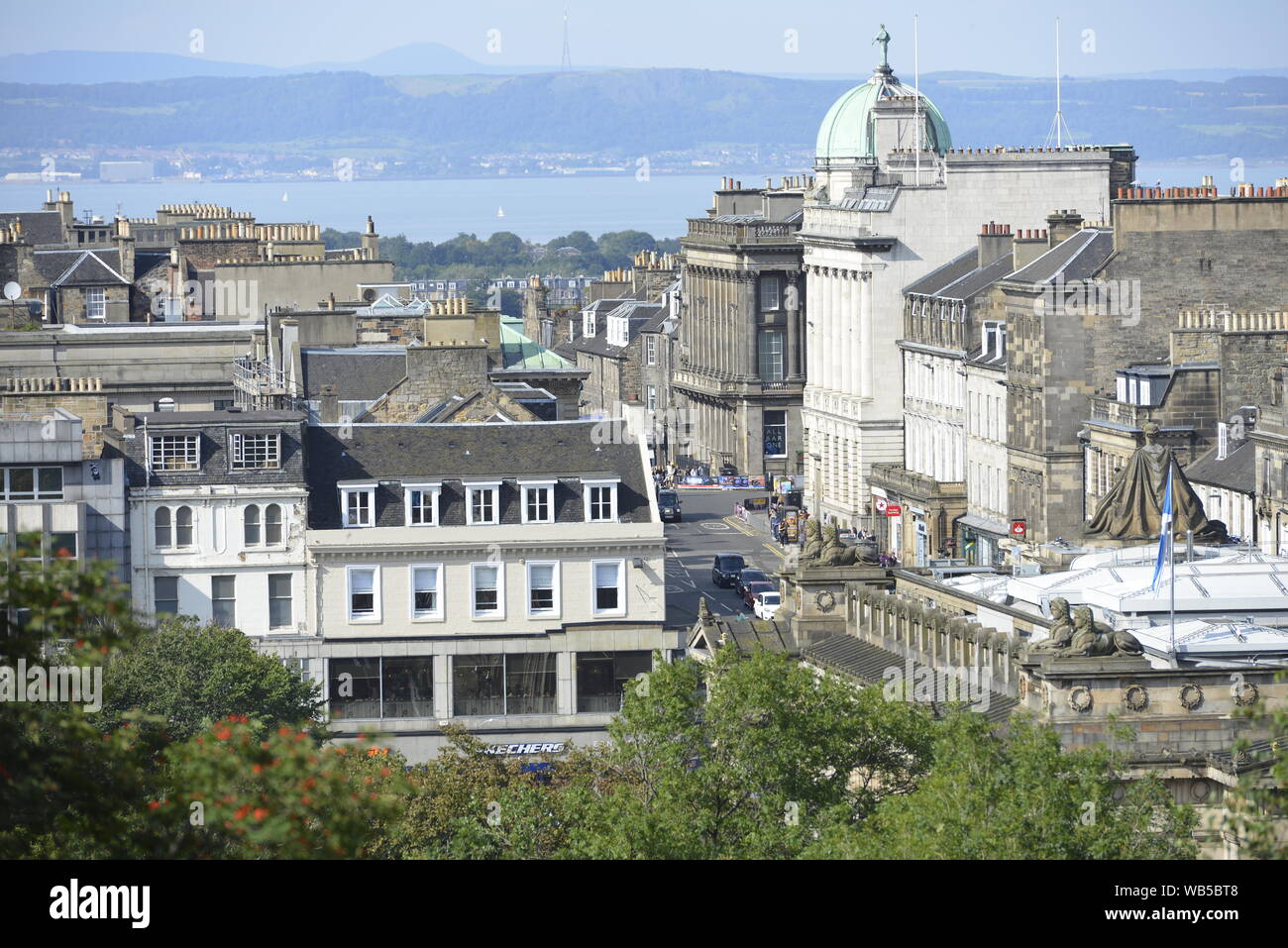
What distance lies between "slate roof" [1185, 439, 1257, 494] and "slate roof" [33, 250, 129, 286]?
220 feet

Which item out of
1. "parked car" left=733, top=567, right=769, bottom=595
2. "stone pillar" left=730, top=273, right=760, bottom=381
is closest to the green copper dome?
"stone pillar" left=730, top=273, right=760, bottom=381

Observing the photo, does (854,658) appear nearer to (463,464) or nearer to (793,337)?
(463,464)

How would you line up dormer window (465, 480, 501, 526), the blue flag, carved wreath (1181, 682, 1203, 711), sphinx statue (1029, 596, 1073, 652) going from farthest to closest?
1. dormer window (465, 480, 501, 526)
2. the blue flag
3. sphinx statue (1029, 596, 1073, 652)
4. carved wreath (1181, 682, 1203, 711)

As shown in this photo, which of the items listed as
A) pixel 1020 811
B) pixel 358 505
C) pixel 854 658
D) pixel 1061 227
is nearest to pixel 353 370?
pixel 358 505

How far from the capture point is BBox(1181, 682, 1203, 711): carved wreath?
4462 centimetres

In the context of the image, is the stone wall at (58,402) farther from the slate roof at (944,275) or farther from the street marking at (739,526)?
the slate roof at (944,275)

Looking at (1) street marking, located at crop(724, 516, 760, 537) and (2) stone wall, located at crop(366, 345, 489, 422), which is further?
(1) street marking, located at crop(724, 516, 760, 537)

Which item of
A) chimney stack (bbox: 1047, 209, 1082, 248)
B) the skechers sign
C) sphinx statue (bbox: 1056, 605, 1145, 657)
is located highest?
chimney stack (bbox: 1047, 209, 1082, 248)

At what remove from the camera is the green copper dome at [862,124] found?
14725cm

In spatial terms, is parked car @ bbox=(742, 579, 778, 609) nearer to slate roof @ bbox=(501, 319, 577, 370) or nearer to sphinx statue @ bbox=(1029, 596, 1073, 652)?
slate roof @ bbox=(501, 319, 577, 370)

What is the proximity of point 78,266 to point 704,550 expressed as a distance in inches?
1572

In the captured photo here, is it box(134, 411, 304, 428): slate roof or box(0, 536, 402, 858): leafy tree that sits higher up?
box(0, 536, 402, 858): leafy tree

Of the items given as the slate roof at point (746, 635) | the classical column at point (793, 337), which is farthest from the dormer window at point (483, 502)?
the classical column at point (793, 337)
